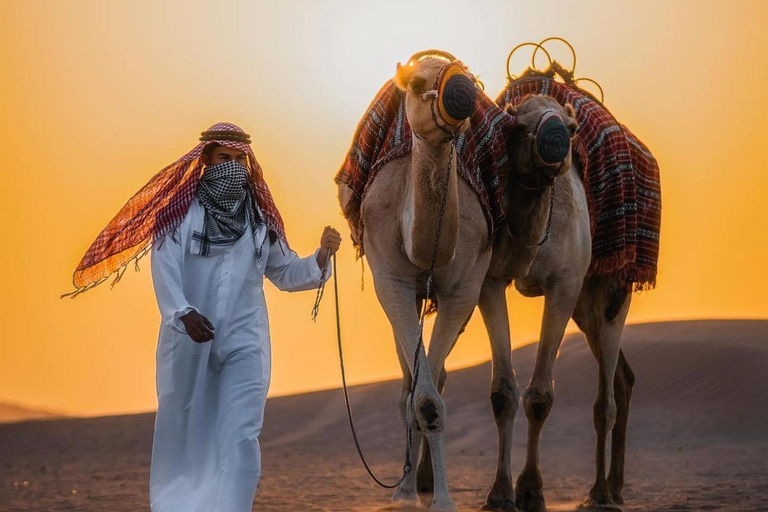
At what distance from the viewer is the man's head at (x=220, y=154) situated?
24.3 feet

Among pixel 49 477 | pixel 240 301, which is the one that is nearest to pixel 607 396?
pixel 240 301

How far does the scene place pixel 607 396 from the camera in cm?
986

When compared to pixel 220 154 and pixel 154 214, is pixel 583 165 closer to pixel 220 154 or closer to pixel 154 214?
pixel 220 154

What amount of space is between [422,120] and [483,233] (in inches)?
47.5

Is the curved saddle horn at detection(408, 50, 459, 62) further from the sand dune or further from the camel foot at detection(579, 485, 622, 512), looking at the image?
the sand dune

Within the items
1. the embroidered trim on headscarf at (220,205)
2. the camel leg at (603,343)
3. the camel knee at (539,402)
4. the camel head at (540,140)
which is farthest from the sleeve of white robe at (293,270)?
the camel leg at (603,343)

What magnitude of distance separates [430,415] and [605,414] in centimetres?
271

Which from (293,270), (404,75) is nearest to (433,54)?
(404,75)

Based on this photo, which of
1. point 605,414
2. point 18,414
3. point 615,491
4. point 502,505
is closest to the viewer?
point 502,505

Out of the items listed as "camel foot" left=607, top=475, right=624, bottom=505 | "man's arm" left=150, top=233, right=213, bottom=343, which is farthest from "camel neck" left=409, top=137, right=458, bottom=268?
"camel foot" left=607, top=475, right=624, bottom=505

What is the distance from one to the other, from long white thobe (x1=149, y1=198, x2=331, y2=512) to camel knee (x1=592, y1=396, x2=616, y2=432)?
3.25m

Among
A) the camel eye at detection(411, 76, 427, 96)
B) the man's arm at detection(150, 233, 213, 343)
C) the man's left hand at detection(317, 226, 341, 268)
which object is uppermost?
the camel eye at detection(411, 76, 427, 96)

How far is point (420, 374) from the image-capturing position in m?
7.59

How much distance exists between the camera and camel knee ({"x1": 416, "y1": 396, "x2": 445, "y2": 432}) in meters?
7.47
